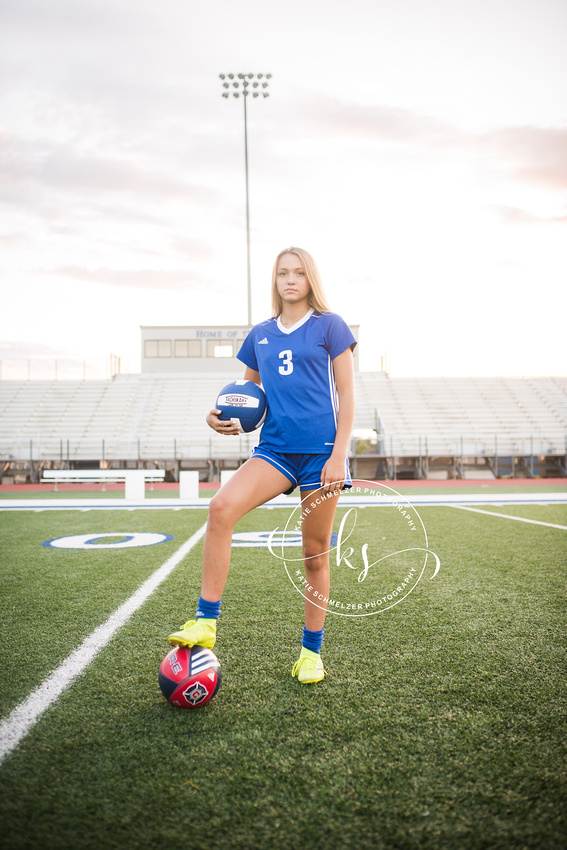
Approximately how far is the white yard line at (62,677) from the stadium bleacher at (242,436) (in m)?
17.1

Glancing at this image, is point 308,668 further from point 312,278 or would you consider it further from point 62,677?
point 312,278

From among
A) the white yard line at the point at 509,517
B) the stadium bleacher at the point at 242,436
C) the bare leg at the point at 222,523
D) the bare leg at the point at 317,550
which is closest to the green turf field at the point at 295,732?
the bare leg at the point at 317,550

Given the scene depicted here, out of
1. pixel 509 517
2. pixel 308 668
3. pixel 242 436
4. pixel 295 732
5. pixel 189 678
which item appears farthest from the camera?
pixel 242 436

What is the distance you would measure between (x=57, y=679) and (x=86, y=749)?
63 cm

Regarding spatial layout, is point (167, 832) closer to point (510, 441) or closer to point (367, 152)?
point (367, 152)

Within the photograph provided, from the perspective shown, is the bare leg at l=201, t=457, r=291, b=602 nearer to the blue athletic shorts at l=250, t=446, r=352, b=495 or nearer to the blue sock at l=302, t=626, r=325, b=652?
the blue athletic shorts at l=250, t=446, r=352, b=495

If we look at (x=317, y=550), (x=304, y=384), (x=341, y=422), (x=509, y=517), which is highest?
(x=304, y=384)

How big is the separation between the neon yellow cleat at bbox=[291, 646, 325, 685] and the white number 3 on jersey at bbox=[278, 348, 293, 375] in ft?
3.99

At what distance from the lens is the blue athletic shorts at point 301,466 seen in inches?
81.8

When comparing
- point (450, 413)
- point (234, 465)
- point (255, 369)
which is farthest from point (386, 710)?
point (450, 413)

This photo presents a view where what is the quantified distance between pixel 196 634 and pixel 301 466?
78 cm

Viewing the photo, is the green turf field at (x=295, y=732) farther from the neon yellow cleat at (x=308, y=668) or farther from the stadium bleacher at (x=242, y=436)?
the stadium bleacher at (x=242, y=436)

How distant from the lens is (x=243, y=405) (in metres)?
2.24

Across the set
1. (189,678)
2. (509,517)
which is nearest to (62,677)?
(189,678)
